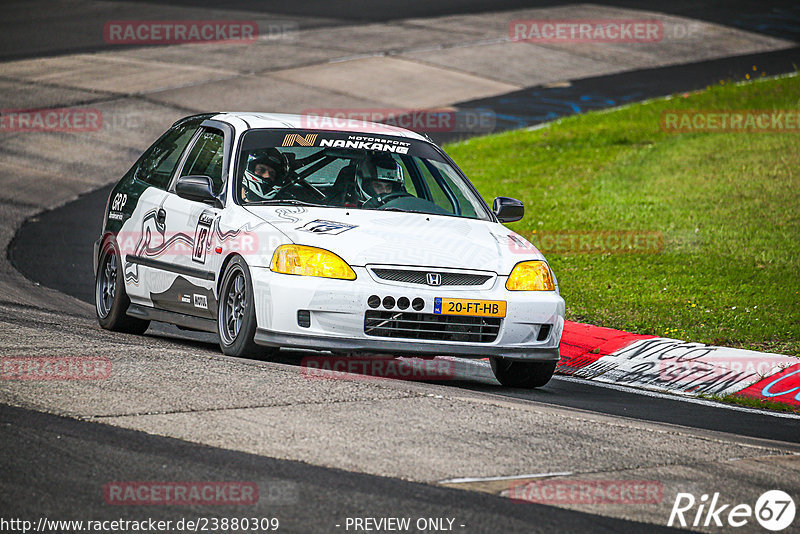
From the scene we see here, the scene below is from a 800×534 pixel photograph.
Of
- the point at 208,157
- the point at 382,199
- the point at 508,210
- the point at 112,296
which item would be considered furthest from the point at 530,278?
the point at 112,296

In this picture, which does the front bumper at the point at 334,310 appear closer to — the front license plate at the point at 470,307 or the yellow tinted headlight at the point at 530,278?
the front license plate at the point at 470,307

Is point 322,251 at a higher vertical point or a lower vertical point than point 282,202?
lower

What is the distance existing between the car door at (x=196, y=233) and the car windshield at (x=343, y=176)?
221 mm

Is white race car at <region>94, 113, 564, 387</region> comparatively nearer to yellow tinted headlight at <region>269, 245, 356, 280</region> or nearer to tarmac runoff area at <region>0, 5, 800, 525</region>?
yellow tinted headlight at <region>269, 245, 356, 280</region>

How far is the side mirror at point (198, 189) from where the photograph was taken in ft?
27.5

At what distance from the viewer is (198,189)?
8.37 metres

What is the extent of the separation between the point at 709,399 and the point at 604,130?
13611mm

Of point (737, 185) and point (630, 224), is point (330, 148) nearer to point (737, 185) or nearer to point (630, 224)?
point (630, 224)

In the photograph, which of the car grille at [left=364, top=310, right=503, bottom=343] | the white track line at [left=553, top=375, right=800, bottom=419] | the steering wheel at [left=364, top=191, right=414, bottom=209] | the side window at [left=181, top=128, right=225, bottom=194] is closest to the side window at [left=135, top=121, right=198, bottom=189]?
the side window at [left=181, top=128, right=225, bottom=194]

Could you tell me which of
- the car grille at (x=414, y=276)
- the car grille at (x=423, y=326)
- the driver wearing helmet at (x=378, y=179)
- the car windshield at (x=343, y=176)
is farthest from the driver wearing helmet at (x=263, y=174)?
the car grille at (x=423, y=326)

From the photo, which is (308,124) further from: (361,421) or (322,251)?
(361,421)

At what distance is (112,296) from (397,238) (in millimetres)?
2960

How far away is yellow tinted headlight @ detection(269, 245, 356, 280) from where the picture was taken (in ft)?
25.0

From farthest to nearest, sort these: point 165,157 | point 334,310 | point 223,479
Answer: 1. point 165,157
2. point 334,310
3. point 223,479
